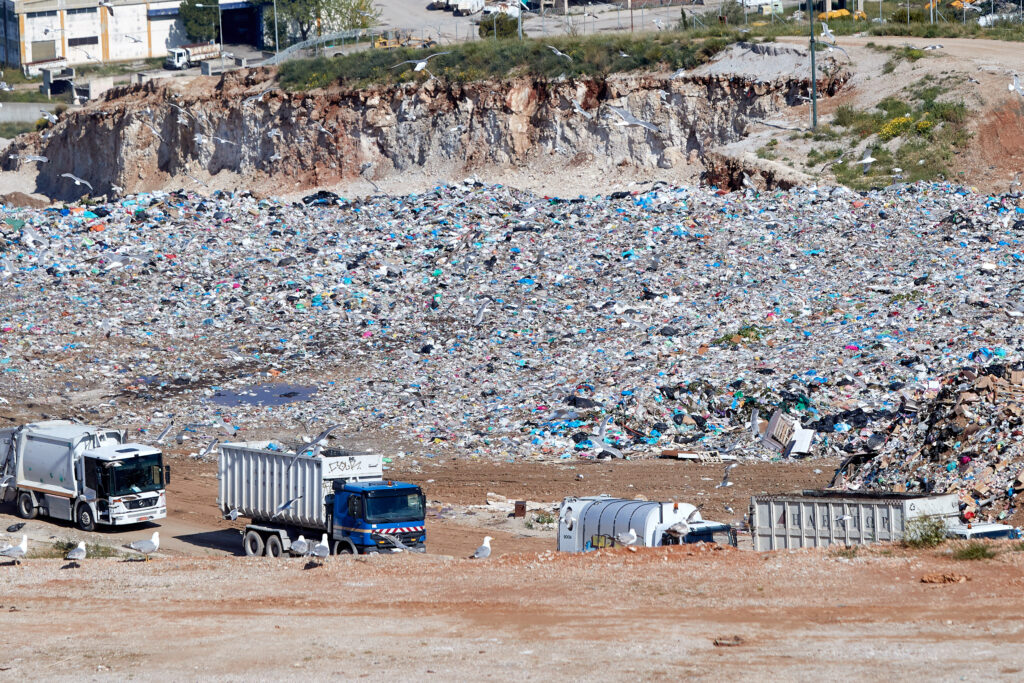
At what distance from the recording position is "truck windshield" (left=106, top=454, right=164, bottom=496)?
681 inches

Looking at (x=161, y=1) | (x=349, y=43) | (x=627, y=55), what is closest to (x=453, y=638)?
(x=627, y=55)

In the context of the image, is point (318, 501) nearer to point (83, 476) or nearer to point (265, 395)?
point (83, 476)

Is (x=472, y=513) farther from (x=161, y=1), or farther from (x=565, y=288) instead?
(x=161, y=1)

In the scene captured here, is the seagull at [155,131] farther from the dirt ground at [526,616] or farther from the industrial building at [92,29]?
the dirt ground at [526,616]

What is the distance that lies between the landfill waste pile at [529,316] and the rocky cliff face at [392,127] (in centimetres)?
523

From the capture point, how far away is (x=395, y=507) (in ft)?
49.6

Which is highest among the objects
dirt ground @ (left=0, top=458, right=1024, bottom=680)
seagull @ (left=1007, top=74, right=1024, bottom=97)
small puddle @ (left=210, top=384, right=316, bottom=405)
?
seagull @ (left=1007, top=74, right=1024, bottom=97)

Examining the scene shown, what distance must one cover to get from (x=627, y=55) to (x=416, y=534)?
29053 millimetres

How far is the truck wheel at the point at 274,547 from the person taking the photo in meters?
15.6

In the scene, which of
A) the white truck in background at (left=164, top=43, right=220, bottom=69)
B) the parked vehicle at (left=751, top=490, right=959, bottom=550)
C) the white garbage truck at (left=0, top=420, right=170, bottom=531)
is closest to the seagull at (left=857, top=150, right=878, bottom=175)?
the parked vehicle at (left=751, top=490, right=959, bottom=550)

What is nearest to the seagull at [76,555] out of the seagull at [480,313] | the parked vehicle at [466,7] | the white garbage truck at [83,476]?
the white garbage truck at [83,476]

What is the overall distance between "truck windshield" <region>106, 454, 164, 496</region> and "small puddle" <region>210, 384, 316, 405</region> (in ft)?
20.2

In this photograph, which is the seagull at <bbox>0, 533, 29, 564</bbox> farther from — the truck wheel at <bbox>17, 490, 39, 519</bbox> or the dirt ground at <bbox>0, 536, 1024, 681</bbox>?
the truck wheel at <bbox>17, 490, 39, 519</bbox>

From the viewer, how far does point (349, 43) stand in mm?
53375
